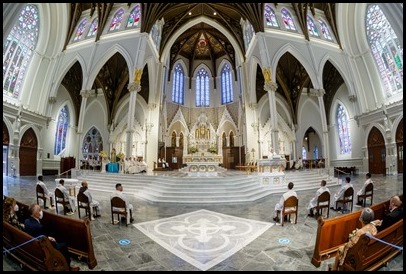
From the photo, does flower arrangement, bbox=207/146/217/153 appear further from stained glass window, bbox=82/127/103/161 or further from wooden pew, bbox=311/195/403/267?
stained glass window, bbox=82/127/103/161

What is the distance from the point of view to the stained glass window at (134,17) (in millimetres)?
18734

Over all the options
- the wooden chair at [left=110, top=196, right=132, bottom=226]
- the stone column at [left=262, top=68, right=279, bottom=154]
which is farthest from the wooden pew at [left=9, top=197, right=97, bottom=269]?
the stone column at [left=262, top=68, right=279, bottom=154]

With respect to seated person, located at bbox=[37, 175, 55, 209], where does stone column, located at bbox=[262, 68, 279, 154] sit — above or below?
above

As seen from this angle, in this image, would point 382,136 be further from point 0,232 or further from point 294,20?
point 0,232

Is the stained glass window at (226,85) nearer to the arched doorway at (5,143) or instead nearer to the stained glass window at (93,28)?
the stained glass window at (93,28)

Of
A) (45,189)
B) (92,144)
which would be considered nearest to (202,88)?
(92,144)

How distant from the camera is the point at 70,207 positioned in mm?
6906

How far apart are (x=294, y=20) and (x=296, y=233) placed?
763 inches

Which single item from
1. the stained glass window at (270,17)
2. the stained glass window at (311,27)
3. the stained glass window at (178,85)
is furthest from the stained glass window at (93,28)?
the stained glass window at (311,27)

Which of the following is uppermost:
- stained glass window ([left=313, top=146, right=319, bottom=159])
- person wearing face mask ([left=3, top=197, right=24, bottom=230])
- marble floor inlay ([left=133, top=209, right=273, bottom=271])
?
stained glass window ([left=313, top=146, right=319, bottom=159])

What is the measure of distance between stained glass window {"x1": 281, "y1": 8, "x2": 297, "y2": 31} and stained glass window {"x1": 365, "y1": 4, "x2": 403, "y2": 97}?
5.25 m

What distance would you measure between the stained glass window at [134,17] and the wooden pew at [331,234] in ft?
65.8

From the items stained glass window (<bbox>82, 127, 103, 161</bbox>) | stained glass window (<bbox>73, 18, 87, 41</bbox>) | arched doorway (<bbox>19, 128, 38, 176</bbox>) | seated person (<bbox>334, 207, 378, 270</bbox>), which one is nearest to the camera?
seated person (<bbox>334, 207, 378, 270</bbox>)

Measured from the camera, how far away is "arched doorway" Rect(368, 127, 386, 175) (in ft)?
56.9
